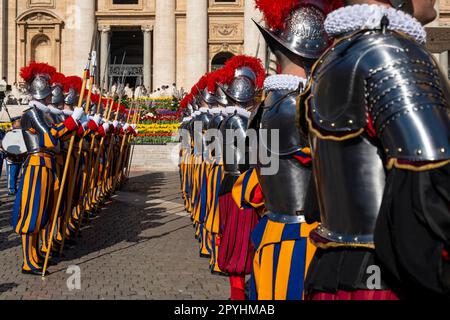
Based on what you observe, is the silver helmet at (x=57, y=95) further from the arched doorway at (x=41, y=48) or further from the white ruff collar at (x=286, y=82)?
the arched doorway at (x=41, y=48)

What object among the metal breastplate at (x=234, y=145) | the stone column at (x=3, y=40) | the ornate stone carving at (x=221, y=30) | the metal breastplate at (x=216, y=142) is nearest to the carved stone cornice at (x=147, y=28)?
the ornate stone carving at (x=221, y=30)

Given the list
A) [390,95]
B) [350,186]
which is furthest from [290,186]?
[390,95]

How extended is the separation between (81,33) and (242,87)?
37991 millimetres

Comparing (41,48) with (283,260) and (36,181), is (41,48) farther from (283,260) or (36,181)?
(283,260)

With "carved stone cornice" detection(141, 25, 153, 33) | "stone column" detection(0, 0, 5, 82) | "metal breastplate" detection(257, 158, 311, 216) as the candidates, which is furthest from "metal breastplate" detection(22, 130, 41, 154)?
"stone column" detection(0, 0, 5, 82)

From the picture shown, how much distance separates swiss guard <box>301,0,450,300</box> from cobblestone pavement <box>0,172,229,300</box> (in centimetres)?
433

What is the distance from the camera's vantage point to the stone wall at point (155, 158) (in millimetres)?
28719

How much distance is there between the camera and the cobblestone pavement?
22.1 ft

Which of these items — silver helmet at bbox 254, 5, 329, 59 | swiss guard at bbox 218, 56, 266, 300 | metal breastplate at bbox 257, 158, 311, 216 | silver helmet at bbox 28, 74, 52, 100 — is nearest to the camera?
metal breastplate at bbox 257, 158, 311, 216

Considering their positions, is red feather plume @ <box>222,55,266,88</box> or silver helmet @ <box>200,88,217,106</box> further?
silver helmet @ <box>200,88,217,106</box>

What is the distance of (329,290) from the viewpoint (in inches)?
94.7

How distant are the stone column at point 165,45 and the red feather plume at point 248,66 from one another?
114 feet

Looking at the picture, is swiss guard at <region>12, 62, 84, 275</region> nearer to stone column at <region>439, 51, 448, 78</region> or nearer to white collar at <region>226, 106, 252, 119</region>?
white collar at <region>226, 106, 252, 119</region>

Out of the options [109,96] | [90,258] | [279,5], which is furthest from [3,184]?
[279,5]
